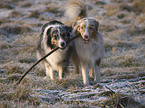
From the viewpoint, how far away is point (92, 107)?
8.63 ft

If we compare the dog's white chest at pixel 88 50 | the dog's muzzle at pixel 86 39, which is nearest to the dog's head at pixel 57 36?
the dog's white chest at pixel 88 50

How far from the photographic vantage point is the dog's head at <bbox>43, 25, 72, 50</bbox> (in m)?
3.89

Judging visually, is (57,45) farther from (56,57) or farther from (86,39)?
(86,39)

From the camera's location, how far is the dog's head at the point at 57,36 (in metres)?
3.89

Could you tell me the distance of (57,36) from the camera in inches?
156

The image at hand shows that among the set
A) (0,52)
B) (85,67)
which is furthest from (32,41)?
(85,67)

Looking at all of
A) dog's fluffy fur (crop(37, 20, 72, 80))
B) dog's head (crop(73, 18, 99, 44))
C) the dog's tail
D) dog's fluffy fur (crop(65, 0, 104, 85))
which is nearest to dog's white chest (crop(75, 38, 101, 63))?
dog's fluffy fur (crop(65, 0, 104, 85))

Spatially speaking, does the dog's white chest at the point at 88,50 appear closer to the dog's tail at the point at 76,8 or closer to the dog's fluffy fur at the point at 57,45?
the dog's fluffy fur at the point at 57,45

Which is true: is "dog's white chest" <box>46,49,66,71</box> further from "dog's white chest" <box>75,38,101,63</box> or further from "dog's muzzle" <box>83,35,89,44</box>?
"dog's muzzle" <box>83,35,89,44</box>

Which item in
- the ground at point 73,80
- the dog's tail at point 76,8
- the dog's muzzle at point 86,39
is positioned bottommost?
the ground at point 73,80

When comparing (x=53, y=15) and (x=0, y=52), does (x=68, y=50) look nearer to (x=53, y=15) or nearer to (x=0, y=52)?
(x=0, y=52)

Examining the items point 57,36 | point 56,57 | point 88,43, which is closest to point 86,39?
point 88,43

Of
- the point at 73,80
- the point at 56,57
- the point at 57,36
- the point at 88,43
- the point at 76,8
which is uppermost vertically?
the point at 76,8

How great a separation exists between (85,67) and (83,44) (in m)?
0.52
